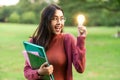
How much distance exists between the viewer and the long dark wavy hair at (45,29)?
13.0ft

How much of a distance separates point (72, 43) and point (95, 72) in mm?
7744

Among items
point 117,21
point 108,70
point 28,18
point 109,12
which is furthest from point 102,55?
point 28,18

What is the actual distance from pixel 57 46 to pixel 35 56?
274mm

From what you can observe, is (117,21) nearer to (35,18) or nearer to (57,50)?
(35,18)

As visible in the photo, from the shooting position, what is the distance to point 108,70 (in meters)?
12.0

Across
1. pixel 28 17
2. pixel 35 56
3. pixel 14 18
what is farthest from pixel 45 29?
pixel 14 18

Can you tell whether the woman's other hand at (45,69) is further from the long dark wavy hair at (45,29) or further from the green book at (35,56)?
the long dark wavy hair at (45,29)

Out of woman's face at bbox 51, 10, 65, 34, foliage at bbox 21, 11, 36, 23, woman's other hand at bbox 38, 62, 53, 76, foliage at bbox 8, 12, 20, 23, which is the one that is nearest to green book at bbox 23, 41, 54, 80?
woman's other hand at bbox 38, 62, 53, 76

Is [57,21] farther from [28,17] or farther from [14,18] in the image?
[14,18]

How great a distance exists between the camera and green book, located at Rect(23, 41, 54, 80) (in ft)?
12.2

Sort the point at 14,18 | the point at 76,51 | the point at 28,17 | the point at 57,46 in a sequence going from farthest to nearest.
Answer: the point at 14,18
the point at 28,17
the point at 57,46
the point at 76,51

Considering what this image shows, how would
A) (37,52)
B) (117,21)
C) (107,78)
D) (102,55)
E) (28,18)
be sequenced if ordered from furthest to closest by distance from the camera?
(28,18) → (117,21) → (102,55) → (107,78) → (37,52)

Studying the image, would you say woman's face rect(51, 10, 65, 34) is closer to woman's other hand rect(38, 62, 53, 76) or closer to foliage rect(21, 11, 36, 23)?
woman's other hand rect(38, 62, 53, 76)

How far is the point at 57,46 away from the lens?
3.99 m
